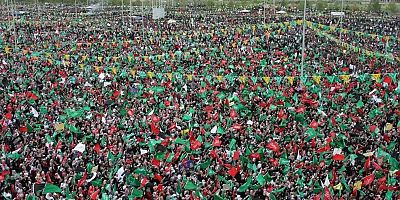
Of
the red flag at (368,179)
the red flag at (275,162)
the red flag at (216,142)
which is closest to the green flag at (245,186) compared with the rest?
the red flag at (275,162)

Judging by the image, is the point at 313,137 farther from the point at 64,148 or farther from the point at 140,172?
the point at 64,148

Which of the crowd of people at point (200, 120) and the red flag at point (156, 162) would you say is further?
the red flag at point (156, 162)

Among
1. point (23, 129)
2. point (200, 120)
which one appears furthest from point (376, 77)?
point (23, 129)

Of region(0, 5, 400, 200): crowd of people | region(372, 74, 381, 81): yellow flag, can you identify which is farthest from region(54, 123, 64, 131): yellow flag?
region(372, 74, 381, 81): yellow flag

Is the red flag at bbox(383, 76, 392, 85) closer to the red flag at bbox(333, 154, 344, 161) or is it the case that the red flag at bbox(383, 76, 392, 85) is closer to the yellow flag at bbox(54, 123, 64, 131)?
the red flag at bbox(333, 154, 344, 161)

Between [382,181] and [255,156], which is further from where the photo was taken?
[255,156]

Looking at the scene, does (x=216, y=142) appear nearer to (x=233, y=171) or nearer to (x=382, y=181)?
(x=233, y=171)

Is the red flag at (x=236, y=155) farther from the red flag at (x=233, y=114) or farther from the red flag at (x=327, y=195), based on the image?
the red flag at (x=233, y=114)

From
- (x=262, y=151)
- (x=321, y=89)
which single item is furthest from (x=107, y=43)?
(x=262, y=151)
